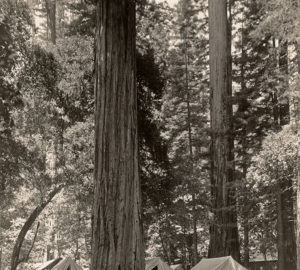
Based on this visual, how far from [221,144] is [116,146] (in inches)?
386

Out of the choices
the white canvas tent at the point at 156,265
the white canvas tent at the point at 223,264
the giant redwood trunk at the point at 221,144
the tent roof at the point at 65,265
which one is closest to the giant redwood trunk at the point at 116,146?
the white canvas tent at the point at 223,264

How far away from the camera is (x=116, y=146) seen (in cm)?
425

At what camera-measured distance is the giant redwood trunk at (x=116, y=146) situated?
4.13 meters

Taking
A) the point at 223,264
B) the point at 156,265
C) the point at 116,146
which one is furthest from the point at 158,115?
the point at 116,146

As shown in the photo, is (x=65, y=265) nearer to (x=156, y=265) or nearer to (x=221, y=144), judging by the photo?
(x=156, y=265)

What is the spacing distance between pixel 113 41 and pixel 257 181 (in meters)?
11.7

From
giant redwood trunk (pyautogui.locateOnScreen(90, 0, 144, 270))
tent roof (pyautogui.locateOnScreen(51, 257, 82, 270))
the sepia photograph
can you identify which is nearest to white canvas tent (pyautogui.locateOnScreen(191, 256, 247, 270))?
the sepia photograph

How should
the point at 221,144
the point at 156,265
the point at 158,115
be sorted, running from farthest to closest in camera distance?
the point at 158,115
the point at 156,265
the point at 221,144

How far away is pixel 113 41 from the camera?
4387mm

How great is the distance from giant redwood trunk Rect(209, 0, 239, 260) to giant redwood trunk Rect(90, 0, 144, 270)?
9.04 metres

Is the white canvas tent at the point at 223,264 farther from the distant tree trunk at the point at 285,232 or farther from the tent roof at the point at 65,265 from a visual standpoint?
the tent roof at the point at 65,265

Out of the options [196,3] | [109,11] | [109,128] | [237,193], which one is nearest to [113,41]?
[109,11]

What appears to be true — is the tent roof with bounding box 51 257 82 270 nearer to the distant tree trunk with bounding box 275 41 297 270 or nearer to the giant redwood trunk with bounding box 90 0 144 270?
the distant tree trunk with bounding box 275 41 297 270

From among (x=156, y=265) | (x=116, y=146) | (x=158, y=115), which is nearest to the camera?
(x=116, y=146)
